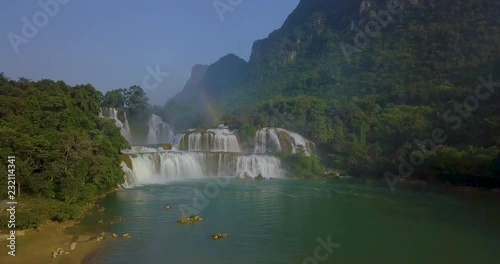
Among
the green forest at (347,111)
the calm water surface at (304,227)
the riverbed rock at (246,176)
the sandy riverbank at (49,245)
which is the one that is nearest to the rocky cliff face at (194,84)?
the green forest at (347,111)

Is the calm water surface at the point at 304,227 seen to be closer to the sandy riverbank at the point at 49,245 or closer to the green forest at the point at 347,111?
the sandy riverbank at the point at 49,245

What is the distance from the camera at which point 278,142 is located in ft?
114

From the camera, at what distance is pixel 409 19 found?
53.3 metres

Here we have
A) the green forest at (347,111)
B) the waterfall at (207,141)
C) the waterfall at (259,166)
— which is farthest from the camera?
the waterfall at (207,141)

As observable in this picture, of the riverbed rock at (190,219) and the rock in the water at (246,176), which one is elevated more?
the rock in the water at (246,176)

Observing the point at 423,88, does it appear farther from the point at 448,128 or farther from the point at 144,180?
the point at 144,180

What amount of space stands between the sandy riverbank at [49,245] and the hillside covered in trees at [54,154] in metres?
0.50

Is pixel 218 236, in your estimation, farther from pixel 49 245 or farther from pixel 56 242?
pixel 49 245

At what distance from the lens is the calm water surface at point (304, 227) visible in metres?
12.0

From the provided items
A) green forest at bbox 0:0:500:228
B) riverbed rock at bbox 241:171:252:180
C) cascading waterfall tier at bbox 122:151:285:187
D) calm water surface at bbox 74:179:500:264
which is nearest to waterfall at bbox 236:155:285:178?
cascading waterfall tier at bbox 122:151:285:187

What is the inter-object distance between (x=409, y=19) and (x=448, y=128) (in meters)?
28.2

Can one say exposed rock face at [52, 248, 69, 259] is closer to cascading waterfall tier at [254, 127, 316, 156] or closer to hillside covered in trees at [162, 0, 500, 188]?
hillside covered in trees at [162, 0, 500, 188]

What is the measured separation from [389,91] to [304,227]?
30.7 m

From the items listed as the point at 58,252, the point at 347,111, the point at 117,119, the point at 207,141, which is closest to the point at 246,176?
the point at 207,141
